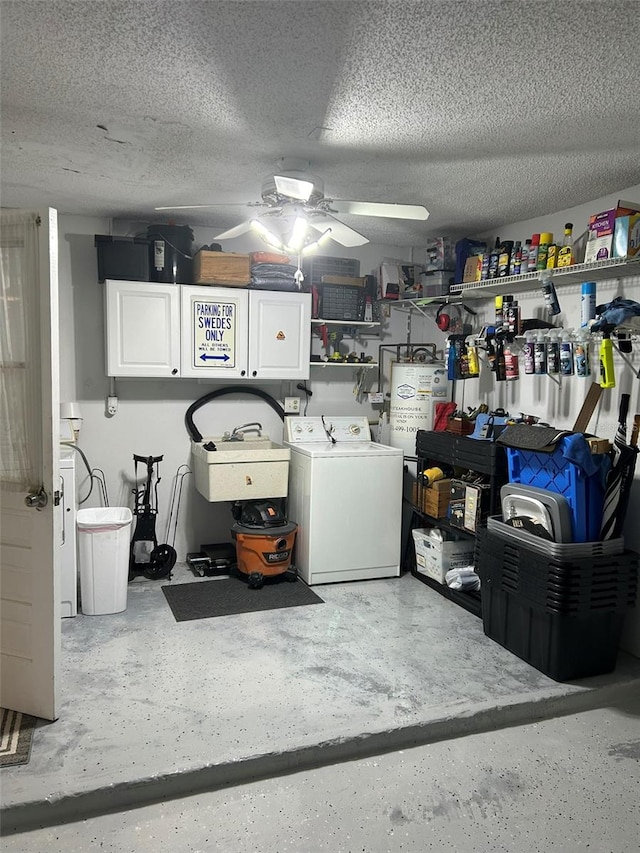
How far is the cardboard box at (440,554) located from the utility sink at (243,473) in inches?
41.2

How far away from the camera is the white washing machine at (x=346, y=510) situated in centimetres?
400

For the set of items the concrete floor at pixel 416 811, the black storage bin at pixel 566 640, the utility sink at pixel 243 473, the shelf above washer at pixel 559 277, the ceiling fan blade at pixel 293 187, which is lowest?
the concrete floor at pixel 416 811

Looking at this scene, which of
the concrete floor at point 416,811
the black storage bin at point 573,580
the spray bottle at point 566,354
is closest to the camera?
the concrete floor at point 416,811

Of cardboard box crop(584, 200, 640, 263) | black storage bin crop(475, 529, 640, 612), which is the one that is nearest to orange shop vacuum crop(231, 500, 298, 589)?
black storage bin crop(475, 529, 640, 612)

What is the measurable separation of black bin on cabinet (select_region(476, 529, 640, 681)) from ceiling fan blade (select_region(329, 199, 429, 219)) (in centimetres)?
168

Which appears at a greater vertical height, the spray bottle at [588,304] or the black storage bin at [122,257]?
the black storage bin at [122,257]

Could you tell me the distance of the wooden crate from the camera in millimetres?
4023

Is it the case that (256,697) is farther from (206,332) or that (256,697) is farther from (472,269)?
(472,269)

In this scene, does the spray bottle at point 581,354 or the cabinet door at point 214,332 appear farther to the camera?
the cabinet door at point 214,332

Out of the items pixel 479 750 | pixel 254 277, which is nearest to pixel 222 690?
pixel 479 750

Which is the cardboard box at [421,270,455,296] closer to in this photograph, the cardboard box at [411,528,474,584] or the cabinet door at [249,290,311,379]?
the cabinet door at [249,290,311,379]

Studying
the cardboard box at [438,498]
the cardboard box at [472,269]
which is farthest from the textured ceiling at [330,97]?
the cardboard box at [438,498]

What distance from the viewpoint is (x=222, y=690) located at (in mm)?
2715

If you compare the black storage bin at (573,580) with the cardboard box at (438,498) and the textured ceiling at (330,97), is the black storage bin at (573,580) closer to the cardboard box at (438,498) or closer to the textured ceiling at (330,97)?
the cardboard box at (438,498)
